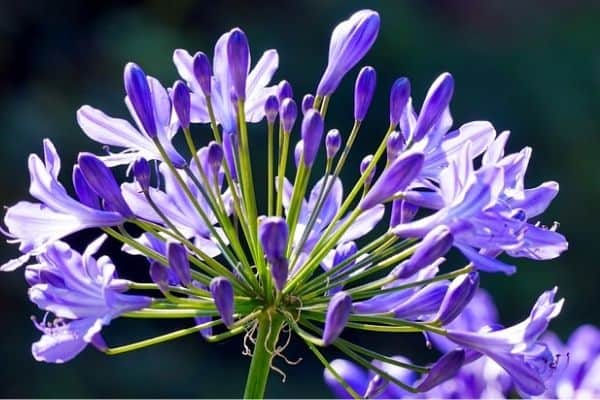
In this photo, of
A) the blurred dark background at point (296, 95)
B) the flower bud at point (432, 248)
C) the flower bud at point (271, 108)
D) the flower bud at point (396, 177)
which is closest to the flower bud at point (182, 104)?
the flower bud at point (271, 108)

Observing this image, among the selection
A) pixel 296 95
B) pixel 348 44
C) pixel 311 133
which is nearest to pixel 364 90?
pixel 348 44

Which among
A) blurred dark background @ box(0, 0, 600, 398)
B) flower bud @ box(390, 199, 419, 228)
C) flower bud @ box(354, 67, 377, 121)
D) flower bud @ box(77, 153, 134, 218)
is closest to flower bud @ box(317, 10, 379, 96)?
flower bud @ box(354, 67, 377, 121)

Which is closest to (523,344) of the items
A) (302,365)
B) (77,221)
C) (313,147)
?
(313,147)

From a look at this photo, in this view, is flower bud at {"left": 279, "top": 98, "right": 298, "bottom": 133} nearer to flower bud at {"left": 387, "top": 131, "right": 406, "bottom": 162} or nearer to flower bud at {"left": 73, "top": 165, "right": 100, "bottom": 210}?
flower bud at {"left": 387, "top": 131, "right": 406, "bottom": 162}

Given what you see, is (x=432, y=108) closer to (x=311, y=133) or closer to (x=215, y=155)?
(x=311, y=133)

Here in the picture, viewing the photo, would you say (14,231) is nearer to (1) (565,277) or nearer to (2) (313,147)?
(2) (313,147)

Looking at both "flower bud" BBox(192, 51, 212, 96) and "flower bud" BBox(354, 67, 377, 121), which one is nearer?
"flower bud" BBox(192, 51, 212, 96)
